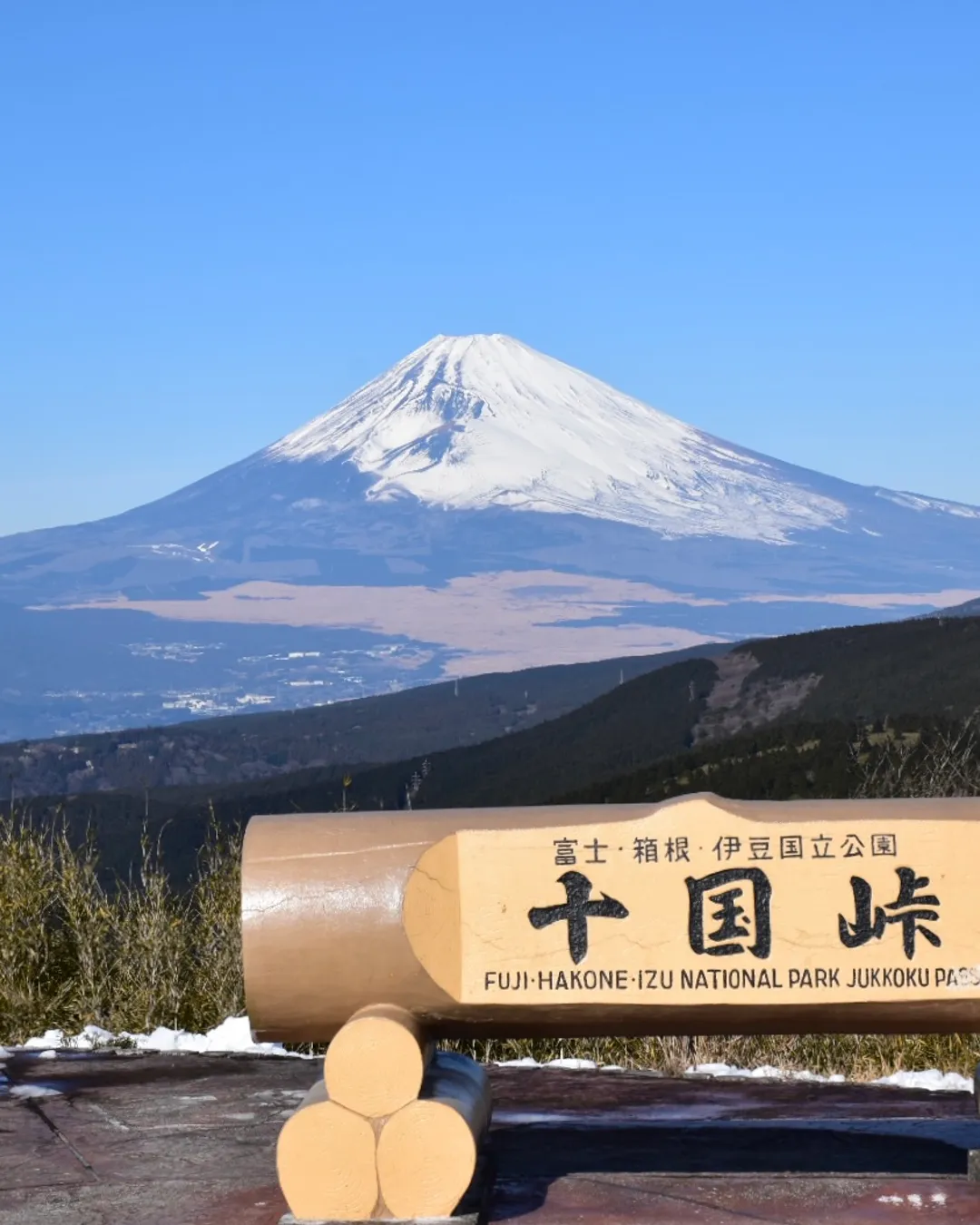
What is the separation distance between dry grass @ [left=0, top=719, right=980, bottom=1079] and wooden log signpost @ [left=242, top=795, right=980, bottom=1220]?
3.45m

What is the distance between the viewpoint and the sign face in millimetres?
5973

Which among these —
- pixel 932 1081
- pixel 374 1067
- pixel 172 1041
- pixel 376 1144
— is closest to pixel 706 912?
pixel 374 1067

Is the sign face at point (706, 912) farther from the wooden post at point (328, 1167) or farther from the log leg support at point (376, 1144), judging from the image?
the wooden post at point (328, 1167)

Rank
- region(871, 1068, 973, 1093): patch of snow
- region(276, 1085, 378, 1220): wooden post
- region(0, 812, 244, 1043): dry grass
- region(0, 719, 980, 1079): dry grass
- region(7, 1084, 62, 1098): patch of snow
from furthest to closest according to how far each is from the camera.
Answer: region(0, 812, 244, 1043): dry grass → region(0, 719, 980, 1079): dry grass → region(871, 1068, 973, 1093): patch of snow → region(7, 1084, 62, 1098): patch of snow → region(276, 1085, 378, 1220): wooden post

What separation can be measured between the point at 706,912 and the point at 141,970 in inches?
189

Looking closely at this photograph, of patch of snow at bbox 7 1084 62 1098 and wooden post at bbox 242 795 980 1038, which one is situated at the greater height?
wooden post at bbox 242 795 980 1038

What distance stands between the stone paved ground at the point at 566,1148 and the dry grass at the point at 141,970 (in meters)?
1.03

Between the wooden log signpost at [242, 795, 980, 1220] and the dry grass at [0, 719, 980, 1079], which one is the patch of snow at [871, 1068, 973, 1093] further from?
the wooden log signpost at [242, 795, 980, 1220]

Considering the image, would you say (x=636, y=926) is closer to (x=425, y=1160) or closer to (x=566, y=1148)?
(x=425, y=1160)

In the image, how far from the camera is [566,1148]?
6805 millimetres

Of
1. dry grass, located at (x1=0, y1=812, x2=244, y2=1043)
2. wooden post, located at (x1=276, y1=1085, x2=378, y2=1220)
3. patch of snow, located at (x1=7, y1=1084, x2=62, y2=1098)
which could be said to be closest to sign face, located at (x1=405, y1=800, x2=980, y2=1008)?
wooden post, located at (x1=276, y1=1085, x2=378, y2=1220)

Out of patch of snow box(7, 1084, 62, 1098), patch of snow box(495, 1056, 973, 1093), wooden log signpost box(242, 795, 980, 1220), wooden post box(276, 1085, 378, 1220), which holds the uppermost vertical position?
wooden log signpost box(242, 795, 980, 1220)

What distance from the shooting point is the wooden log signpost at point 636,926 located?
5.98 m

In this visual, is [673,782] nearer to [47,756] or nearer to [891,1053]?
[891,1053]
